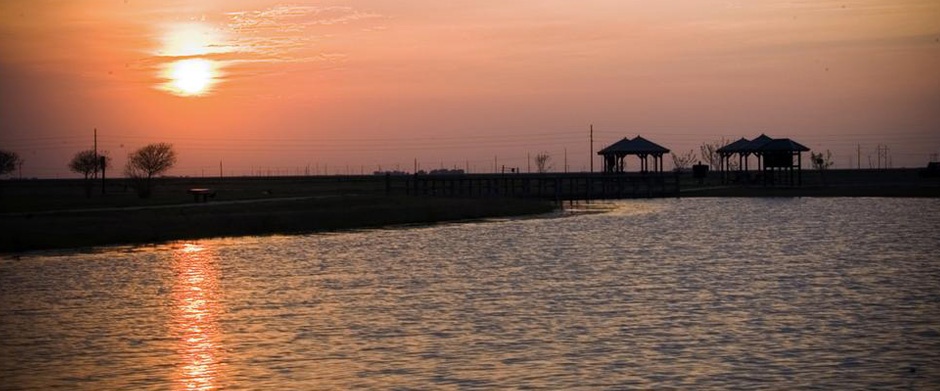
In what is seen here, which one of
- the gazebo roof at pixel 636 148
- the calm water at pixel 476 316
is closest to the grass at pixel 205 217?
the calm water at pixel 476 316

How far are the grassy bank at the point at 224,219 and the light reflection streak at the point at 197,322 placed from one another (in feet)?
21.4

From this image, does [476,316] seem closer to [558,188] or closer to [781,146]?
[558,188]

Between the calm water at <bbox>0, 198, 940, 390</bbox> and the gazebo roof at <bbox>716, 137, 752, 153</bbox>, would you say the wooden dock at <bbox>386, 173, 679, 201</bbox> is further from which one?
the calm water at <bbox>0, 198, 940, 390</bbox>

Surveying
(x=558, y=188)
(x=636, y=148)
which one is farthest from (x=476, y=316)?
(x=636, y=148)

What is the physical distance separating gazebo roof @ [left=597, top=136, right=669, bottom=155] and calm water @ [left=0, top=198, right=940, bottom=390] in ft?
167

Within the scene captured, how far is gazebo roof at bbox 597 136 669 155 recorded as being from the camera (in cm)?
8775

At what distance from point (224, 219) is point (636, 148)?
5082cm

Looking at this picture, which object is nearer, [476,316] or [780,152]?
[476,316]

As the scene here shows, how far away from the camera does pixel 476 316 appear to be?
19.2 m

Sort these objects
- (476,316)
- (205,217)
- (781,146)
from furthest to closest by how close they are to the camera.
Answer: (781,146) → (205,217) → (476,316)

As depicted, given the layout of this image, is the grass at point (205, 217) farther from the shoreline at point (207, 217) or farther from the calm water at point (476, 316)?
the calm water at point (476, 316)

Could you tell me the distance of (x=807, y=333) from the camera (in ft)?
56.0

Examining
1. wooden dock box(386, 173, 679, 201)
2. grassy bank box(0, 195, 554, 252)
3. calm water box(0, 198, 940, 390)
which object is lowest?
calm water box(0, 198, 940, 390)

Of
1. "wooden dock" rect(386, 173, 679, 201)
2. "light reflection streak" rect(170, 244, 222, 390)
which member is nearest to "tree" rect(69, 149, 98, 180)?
"wooden dock" rect(386, 173, 679, 201)
